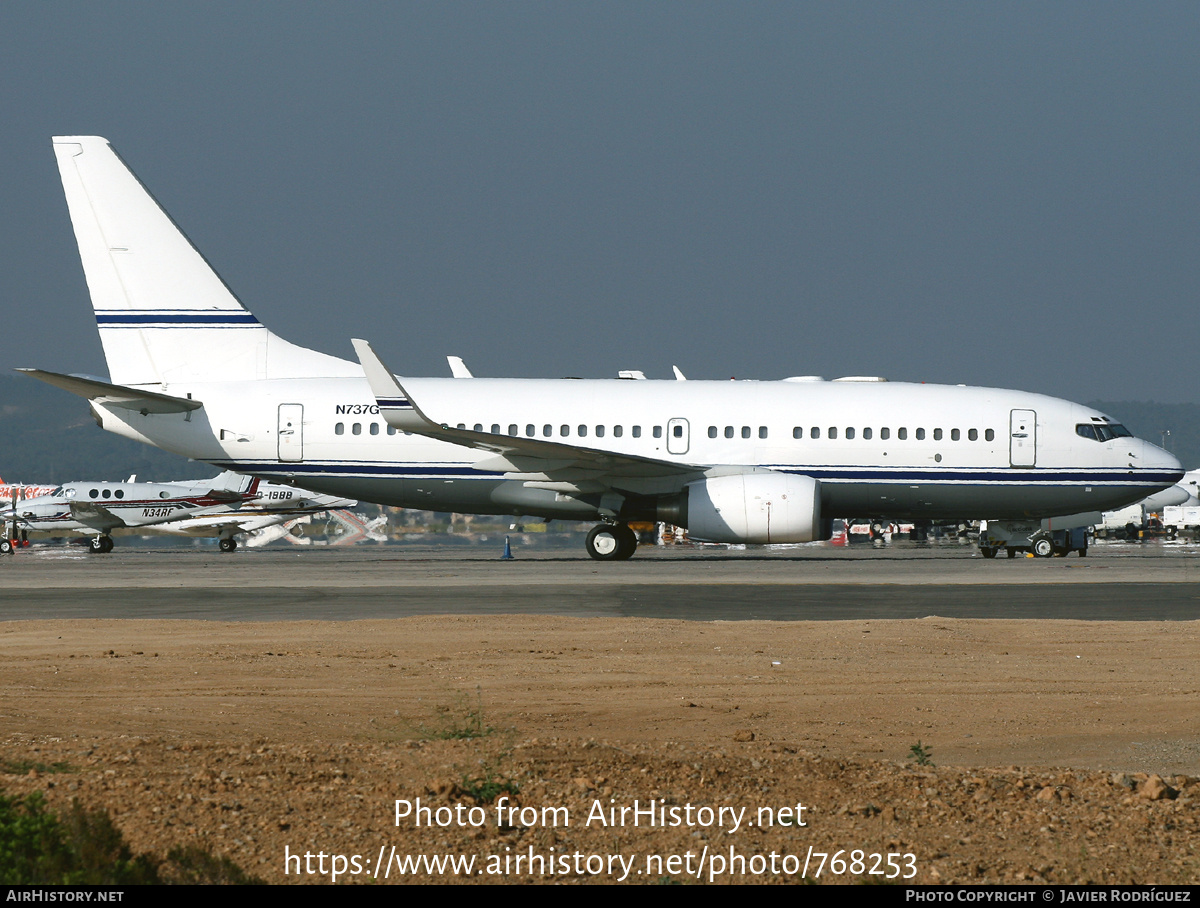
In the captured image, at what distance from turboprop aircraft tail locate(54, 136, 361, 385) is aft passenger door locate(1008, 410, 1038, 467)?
16.2 metres

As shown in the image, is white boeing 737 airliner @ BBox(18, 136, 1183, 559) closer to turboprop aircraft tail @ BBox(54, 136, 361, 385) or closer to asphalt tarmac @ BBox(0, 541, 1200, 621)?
turboprop aircraft tail @ BBox(54, 136, 361, 385)

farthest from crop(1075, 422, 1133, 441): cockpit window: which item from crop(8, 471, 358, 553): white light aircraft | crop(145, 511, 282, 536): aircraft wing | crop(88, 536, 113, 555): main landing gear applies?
crop(88, 536, 113, 555): main landing gear

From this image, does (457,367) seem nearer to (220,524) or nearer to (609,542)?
(609,542)

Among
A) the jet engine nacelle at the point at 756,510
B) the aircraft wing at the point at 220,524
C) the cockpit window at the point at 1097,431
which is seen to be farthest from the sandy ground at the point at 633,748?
the aircraft wing at the point at 220,524

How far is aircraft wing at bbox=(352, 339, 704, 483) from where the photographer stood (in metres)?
23.9

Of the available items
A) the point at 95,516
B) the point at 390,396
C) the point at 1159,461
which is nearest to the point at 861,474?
the point at 1159,461

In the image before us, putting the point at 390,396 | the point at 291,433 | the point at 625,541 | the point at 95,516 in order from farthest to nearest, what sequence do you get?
the point at 95,516, the point at 625,541, the point at 291,433, the point at 390,396

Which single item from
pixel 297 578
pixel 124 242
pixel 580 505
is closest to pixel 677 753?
pixel 297 578

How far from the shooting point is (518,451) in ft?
83.5

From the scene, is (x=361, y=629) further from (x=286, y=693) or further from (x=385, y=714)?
(x=385, y=714)

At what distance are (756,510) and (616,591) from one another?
716cm

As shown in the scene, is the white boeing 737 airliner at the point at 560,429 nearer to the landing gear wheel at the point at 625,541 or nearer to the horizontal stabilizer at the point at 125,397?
the horizontal stabilizer at the point at 125,397

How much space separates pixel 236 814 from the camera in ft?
16.5
